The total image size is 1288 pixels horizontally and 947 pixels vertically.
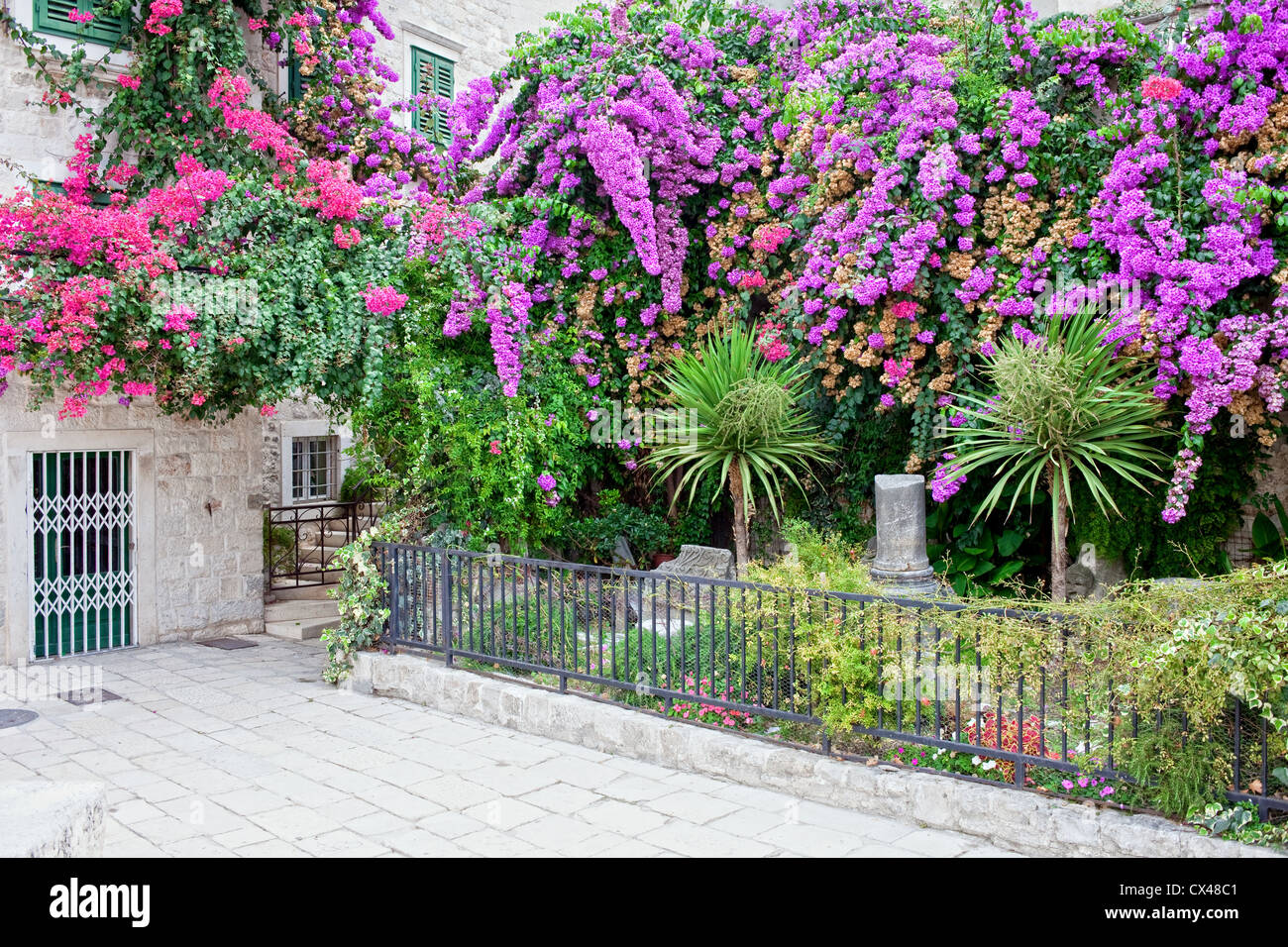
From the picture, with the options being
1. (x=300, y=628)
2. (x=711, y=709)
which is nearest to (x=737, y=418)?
(x=711, y=709)

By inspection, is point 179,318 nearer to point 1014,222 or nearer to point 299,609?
point 299,609

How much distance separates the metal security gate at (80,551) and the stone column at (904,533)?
23.5ft

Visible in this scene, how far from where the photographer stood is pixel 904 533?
26.4 ft

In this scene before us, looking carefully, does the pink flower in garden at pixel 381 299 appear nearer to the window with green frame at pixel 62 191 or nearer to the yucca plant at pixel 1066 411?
the window with green frame at pixel 62 191

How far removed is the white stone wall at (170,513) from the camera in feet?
29.7

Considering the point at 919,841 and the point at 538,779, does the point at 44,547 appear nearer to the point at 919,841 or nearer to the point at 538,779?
the point at 538,779

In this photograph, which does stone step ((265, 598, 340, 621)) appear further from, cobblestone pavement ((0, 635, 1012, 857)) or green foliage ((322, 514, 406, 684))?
cobblestone pavement ((0, 635, 1012, 857))

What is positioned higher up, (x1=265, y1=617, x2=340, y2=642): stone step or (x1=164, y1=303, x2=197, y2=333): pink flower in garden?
(x1=164, y1=303, x2=197, y2=333): pink flower in garden

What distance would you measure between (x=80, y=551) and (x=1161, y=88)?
33.2 feet

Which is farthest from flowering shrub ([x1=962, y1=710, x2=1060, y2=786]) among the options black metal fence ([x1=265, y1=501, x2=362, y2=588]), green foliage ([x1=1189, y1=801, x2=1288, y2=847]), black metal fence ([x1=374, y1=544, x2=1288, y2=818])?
black metal fence ([x1=265, y1=501, x2=362, y2=588])

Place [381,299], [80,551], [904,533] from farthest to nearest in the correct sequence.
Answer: [80,551] < [381,299] < [904,533]

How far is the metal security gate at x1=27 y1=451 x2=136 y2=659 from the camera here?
935 cm

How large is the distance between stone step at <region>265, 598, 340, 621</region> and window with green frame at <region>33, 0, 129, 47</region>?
19.4ft
